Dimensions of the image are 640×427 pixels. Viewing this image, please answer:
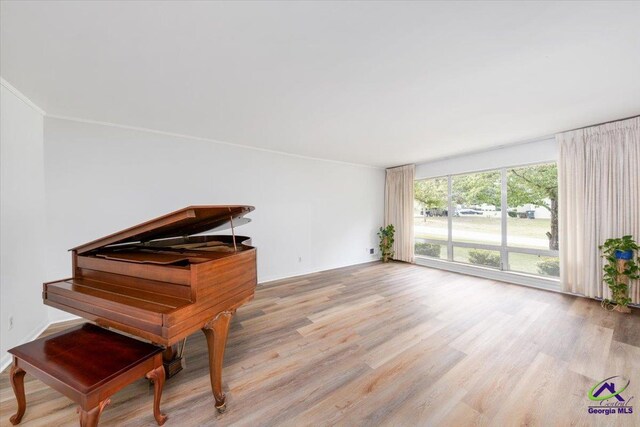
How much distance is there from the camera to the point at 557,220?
3768mm

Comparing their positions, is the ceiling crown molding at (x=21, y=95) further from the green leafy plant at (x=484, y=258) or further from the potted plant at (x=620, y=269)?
the green leafy plant at (x=484, y=258)

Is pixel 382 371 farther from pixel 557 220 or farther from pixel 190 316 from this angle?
pixel 557 220

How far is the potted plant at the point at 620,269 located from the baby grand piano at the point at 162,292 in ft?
14.8

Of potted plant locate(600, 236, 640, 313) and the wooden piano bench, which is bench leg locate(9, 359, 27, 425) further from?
potted plant locate(600, 236, 640, 313)

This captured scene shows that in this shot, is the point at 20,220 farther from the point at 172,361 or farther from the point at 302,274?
the point at 302,274

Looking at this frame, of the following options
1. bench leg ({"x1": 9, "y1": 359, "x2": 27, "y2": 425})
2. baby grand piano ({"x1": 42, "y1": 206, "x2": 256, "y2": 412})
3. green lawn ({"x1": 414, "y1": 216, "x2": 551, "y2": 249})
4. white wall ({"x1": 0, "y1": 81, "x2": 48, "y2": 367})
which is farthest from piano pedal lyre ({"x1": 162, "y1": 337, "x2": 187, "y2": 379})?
green lawn ({"x1": 414, "y1": 216, "x2": 551, "y2": 249})

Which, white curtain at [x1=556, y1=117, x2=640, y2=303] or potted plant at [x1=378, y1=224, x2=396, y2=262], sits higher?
white curtain at [x1=556, y1=117, x2=640, y2=303]

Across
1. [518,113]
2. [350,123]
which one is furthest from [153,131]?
[518,113]

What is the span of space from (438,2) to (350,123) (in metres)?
1.79

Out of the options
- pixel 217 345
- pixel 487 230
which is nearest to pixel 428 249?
pixel 487 230

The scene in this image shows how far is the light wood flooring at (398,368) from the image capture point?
150 centimetres

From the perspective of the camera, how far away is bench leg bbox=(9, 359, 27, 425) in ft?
4.27

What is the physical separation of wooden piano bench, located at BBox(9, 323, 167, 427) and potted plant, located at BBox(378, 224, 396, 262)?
207 inches

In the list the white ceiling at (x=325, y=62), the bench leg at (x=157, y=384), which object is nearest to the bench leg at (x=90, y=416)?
the bench leg at (x=157, y=384)
